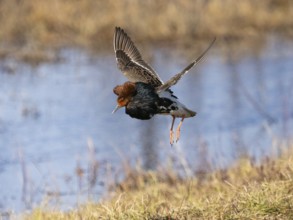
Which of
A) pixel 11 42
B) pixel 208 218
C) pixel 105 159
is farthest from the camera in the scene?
pixel 11 42

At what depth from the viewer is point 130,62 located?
6.11 m

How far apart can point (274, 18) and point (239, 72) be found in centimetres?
396

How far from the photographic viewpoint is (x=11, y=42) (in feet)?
49.5

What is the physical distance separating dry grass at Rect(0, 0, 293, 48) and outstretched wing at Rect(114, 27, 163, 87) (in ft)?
29.3

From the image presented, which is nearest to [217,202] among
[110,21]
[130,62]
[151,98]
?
[151,98]

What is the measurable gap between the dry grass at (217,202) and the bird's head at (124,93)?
64cm

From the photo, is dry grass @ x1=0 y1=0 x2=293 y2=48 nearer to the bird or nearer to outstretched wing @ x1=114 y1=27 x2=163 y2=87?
outstretched wing @ x1=114 y1=27 x2=163 y2=87

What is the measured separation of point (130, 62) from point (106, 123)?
4.81 m

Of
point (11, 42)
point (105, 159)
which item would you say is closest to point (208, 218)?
point (105, 159)

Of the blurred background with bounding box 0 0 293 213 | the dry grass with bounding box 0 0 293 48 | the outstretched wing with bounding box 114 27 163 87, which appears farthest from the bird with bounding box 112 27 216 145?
the dry grass with bounding box 0 0 293 48

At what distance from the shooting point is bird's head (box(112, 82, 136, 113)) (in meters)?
5.09

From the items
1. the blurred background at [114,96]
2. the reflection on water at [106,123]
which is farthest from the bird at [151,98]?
the reflection on water at [106,123]

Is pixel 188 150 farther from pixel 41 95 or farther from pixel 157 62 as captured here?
pixel 157 62

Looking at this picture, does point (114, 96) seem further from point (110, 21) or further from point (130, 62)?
point (130, 62)
